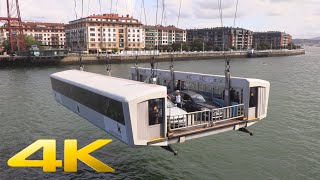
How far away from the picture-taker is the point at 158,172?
15.1 meters

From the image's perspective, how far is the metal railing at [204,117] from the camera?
13257mm

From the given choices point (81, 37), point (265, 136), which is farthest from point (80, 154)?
point (81, 37)

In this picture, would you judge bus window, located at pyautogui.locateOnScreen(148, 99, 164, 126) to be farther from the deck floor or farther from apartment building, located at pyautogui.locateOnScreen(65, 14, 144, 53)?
Result: apartment building, located at pyautogui.locateOnScreen(65, 14, 144, 53)

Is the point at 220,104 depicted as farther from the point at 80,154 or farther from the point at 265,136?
the point at 80,154

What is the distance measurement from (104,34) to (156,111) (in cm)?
13702

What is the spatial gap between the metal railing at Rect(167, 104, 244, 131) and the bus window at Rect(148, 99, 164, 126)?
0.70 metres

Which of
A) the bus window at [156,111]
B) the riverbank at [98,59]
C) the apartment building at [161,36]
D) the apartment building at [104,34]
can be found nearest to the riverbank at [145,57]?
the riverbank at [98,59]

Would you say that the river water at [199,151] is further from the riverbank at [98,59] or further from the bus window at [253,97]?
the riverbank at [98,59]

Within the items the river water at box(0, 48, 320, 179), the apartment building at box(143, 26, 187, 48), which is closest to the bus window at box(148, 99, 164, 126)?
the river water at box(0, 48, 320, 179)

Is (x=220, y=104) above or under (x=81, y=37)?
under

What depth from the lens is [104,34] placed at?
144m

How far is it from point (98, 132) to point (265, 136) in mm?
11149

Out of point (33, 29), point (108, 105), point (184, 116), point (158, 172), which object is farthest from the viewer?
point (33, 29)

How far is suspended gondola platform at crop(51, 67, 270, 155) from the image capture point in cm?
1152
